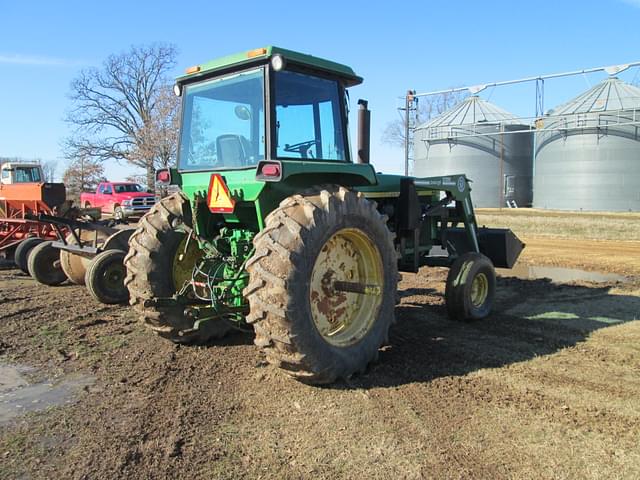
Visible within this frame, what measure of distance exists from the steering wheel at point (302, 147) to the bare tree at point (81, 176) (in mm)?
40082

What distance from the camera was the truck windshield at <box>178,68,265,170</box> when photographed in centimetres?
504

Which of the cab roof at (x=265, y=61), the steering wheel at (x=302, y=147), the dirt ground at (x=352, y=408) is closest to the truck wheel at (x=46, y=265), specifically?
the dirt ground at (x=352, y=408)

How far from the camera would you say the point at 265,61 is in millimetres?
4855

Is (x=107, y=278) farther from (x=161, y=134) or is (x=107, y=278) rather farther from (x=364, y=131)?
(x=161, y=134)

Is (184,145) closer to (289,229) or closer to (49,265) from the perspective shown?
(289,229)

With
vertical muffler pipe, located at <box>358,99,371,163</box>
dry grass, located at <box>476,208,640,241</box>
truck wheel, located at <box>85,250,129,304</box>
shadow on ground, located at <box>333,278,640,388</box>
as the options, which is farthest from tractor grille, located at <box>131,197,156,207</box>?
vertical muffler pipe, located at <box>358,99,371,163</box>

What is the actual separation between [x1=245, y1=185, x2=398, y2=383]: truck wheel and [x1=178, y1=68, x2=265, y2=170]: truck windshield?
0.90m

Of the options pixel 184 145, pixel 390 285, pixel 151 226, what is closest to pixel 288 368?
pixel 390 285

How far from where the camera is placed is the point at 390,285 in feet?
16.9

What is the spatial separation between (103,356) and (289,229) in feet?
9.03

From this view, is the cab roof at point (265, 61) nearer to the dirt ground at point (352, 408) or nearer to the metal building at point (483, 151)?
the dirt ground at point (352, 408)

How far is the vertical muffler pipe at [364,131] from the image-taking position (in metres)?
5.88

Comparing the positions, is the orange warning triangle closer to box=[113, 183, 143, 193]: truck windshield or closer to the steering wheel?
the steering wheel

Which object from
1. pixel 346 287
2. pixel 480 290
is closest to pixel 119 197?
pixel 480 290
